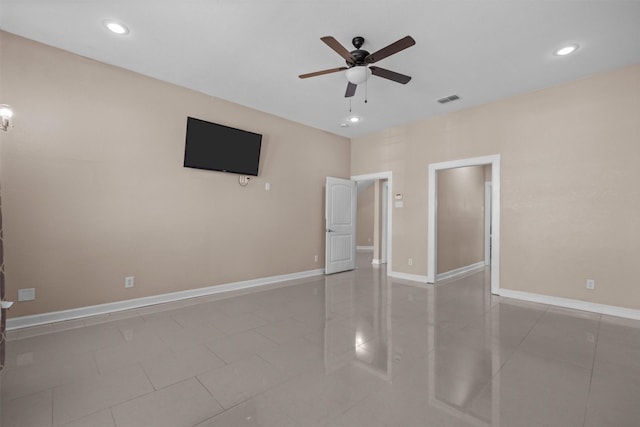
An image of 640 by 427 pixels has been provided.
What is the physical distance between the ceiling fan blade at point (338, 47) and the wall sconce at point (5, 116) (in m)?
3.32

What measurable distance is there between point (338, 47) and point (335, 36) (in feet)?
1.43

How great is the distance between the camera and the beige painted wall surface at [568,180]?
339 centimetres

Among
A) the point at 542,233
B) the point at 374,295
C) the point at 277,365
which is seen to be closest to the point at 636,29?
the point at 542,233

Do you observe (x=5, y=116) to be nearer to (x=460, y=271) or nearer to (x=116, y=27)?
(x=116, y=27)

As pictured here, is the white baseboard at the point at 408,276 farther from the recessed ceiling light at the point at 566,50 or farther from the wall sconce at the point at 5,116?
the wall sconce at the point at 5,116

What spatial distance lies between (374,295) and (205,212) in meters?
2.91

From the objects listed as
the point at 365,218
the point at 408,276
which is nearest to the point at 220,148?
the point at 408,276

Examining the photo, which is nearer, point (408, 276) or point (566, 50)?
point (566, 50)

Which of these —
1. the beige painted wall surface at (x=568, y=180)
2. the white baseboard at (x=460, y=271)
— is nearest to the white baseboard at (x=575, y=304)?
the beige painted wall surface at (x=568, y=180)

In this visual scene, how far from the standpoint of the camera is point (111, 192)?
3.46m

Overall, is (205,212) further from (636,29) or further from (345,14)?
(636,29)

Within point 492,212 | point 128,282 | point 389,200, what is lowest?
point 128,282

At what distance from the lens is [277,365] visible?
7.34 ft

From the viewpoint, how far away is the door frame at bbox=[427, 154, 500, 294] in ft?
14.3
